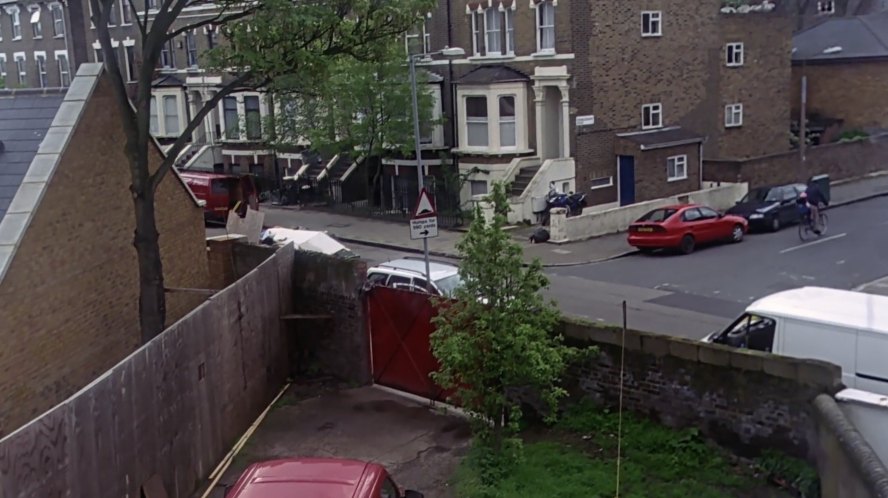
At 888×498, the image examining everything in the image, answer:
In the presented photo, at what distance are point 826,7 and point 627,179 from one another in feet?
137

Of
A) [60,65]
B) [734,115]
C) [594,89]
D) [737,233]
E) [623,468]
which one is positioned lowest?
[623,468]

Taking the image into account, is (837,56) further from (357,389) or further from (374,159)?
(357,389)

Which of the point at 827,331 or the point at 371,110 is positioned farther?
the point at 371,110

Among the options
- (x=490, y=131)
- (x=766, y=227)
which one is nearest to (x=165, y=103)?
(x=490, y=131)

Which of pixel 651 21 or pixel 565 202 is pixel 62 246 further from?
pixel 651 21

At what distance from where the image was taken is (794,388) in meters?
10.9

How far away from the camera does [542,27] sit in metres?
35.8

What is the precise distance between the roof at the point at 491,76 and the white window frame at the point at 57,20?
99.7ft

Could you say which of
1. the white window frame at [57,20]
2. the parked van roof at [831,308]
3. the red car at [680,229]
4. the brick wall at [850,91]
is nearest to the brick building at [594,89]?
the red car at [680,229]

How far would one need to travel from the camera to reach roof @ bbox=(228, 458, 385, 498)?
332 inches

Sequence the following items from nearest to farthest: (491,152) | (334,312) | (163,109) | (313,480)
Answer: (313,480) → (334,312) → (491,152) → (163,109)

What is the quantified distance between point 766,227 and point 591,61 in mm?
8675

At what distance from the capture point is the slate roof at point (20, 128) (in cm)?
1456

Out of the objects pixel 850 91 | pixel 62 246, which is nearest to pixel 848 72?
pixel 850 91
